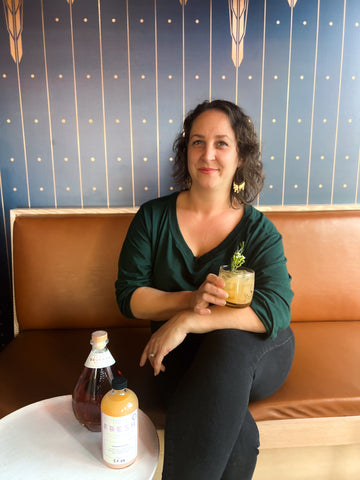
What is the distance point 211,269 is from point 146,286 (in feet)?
0.78

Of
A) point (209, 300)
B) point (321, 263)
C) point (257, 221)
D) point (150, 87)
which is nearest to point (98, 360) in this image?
point (209, 300)

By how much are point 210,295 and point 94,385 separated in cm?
39

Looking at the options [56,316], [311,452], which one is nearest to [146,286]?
[56,316]

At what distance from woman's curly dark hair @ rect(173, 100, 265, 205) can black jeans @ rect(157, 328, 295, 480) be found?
586 millimetres

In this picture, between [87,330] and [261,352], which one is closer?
[261,352]

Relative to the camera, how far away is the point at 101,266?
170 cm

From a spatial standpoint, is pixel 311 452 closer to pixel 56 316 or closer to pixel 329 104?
pixel 56 316

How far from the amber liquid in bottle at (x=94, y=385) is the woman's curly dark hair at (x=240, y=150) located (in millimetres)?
772

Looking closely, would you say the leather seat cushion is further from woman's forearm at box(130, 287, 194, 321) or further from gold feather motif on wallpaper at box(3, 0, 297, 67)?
Result: gold feather motif on wallpaper at box(3, 0, 297, 67)

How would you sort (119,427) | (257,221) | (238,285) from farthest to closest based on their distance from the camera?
(257,221), (238,285), (119,427)

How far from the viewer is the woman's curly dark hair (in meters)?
1.36

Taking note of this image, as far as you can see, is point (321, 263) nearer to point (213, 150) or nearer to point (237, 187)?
point (237, 187)

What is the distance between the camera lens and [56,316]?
1686 mm

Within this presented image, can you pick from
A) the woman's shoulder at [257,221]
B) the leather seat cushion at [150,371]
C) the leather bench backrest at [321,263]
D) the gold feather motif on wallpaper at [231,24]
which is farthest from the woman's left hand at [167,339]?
the gold feather motif on wallpaper at [231,24]
